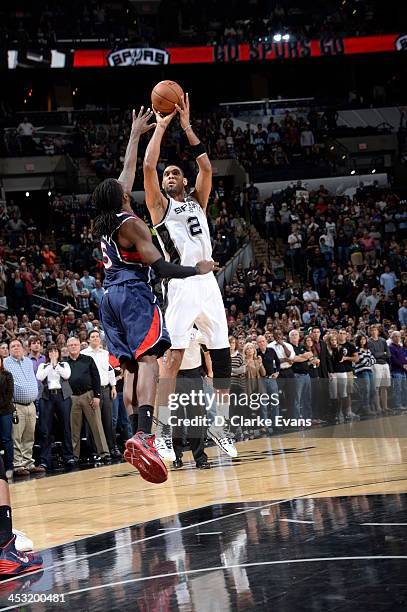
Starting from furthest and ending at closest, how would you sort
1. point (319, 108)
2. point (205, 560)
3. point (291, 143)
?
point (319, 108) → point (291, 143) → point (205, 560)

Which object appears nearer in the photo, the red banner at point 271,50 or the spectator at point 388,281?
the spectator at point 388,281

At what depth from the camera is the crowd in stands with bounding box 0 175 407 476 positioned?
11.6 m

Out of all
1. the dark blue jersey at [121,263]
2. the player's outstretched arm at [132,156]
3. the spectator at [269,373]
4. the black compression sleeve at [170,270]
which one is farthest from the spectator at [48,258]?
the black compression sleeve at [170,270]

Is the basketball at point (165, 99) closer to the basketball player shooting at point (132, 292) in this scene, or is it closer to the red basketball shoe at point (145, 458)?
the basketball player shooting at point (132, 292)

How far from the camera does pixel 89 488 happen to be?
8.90 m

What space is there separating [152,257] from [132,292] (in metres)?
0.32

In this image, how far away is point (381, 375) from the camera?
51.0 feet

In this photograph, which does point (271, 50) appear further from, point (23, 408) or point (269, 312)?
point (23, 408)

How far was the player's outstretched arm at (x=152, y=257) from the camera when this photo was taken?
564 centimetres

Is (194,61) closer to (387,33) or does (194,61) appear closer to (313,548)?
(387,33)

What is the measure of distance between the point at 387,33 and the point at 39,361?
888 inches

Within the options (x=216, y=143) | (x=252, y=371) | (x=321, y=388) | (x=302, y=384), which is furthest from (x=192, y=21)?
(x=252, y=371)

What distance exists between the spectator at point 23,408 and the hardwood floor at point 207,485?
845 millimetres

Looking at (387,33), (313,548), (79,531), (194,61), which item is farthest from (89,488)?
(387,33)
